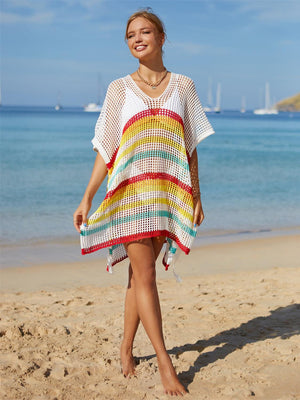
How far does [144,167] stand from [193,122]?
0.42 metres

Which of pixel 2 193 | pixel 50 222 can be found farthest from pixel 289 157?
pixel 50 222

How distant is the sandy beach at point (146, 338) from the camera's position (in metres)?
3.04

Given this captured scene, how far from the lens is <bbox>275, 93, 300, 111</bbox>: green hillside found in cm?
15788

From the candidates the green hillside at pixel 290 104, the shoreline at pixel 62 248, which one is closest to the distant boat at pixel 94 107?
the green hillside at pixel 290 104

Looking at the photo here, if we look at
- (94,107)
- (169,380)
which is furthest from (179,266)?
(94,107)

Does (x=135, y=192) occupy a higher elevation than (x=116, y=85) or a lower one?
lower

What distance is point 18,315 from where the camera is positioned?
442 cm

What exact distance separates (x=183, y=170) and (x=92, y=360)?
1.37m

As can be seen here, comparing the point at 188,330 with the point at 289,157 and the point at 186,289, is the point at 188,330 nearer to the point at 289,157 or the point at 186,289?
the point at 186,289

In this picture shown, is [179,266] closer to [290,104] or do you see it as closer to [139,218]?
[139,218]

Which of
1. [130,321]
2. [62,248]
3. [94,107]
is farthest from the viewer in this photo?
[94,107]

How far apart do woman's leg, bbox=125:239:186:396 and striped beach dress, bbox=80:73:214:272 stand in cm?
8

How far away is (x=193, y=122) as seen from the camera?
3043 millimetres

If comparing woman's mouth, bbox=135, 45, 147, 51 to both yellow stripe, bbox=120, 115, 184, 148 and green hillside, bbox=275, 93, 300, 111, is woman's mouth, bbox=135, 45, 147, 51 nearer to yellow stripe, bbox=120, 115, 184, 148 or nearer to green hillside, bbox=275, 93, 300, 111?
yellow stripe, bbox=120, 115, 184, 148
